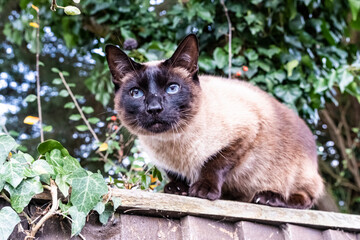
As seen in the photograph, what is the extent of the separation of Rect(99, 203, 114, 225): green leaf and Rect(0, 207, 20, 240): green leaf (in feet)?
1.04

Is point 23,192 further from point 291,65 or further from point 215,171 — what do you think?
point 291,65

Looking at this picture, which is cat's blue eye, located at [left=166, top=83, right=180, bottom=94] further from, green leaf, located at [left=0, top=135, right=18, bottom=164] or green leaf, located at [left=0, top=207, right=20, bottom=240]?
green leaf, located at [left=0, top=207, right=20, bottom=240]

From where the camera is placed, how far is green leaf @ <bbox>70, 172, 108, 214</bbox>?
141 centimetres

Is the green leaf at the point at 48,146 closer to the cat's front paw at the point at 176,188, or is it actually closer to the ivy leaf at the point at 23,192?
the ivy leaf at the point at 23,192

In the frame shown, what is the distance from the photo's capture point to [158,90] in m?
2.12

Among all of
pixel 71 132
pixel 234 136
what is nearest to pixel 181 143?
pixel 234 136

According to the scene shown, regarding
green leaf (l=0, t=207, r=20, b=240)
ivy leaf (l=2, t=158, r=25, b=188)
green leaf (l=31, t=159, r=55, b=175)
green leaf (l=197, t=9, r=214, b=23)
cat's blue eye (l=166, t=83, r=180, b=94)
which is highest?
ivy leaf (l=2, t=158, r=25, b=188)

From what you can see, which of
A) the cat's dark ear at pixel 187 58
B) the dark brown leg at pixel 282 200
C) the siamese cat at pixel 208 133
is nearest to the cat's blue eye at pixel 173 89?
the siamese cat at pixel 208 133

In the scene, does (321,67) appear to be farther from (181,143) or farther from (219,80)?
(181,143)

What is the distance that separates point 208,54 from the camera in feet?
11.7

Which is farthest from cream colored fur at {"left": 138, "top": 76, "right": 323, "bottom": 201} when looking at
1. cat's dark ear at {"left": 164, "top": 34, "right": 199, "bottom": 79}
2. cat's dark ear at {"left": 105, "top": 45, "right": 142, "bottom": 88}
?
cat's dark ear at {"left": 105, "top": 45, "right": 142, "bottom": 88}

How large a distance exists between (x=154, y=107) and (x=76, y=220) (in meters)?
0.78

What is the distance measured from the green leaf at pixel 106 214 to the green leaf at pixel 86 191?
8cm

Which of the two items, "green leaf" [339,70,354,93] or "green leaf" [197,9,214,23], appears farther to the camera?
"green leaf" [197,9,214,23]
